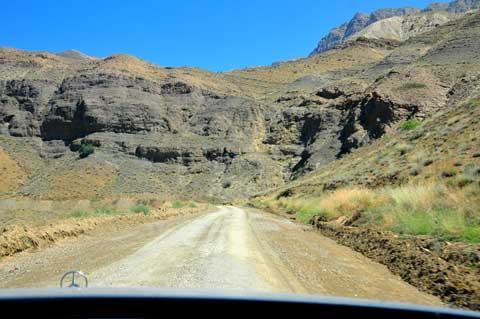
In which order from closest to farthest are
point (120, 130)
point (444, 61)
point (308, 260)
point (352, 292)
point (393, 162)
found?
point (352, 292) < point (308, 260) < point (393, 162) < point (444, 61) < point (120, 130)

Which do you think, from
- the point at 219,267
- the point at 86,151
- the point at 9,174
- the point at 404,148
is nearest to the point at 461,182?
the point at 219,267

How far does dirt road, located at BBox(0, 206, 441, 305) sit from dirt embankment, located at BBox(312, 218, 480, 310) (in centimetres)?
29

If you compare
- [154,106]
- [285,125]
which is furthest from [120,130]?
[285,125]

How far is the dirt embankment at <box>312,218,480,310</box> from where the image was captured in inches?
310

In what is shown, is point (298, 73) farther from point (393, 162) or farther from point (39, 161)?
point (393, 162)

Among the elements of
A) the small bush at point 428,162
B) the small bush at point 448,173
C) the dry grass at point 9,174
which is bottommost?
the dry grass at point 9,174

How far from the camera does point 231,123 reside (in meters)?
101

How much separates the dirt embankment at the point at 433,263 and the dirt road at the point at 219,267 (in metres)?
0.29

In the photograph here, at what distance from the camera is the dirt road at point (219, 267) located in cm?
838

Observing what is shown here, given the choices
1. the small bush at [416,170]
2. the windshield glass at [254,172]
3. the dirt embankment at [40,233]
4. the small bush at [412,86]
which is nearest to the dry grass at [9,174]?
the windshield glass at [254,172]

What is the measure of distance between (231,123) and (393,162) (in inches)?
2704

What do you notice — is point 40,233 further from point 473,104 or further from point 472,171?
point 473,104

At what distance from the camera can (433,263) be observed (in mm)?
9750

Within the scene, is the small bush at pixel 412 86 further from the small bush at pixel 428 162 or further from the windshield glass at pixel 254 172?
the small bush at pixel 428 162
